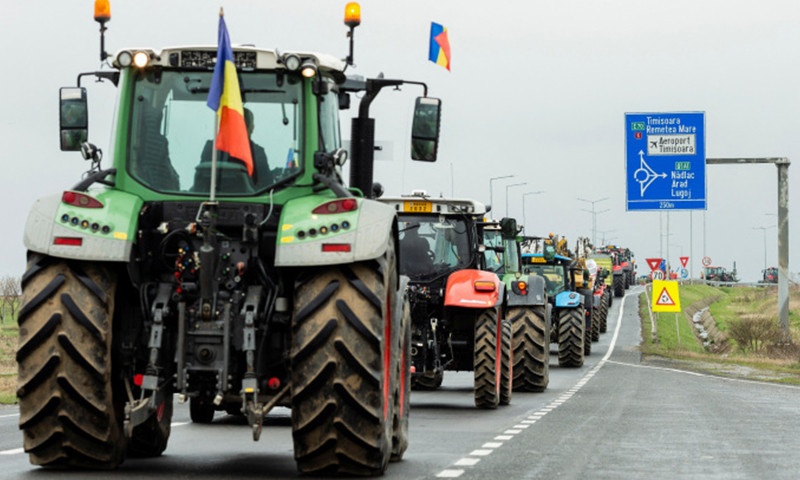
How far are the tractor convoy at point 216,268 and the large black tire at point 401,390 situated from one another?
17cm

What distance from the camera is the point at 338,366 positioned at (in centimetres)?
1123

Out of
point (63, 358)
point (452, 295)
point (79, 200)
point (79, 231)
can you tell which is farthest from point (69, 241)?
point (452, 295)

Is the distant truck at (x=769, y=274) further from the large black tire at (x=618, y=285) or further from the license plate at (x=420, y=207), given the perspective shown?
the license plate at (x=420, y=207)

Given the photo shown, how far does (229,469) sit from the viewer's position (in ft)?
41.5

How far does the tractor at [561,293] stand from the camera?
137 ft

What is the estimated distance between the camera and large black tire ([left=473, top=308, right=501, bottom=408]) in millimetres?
23000

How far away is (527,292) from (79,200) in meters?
17.7

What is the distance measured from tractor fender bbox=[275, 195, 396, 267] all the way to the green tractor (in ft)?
0.04

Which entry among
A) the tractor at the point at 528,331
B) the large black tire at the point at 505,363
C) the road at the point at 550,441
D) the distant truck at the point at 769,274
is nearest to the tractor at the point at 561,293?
the tractor at the point at 528,331

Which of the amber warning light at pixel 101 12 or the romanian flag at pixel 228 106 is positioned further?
the amber warning light at pixel 101 12

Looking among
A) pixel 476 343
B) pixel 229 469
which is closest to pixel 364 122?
pixel 229 469

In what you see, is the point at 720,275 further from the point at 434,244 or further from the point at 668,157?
the point at 434,244

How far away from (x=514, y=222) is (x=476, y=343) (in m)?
2.22

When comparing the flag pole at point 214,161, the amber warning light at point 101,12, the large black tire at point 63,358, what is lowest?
the large black tire at point 63,358
